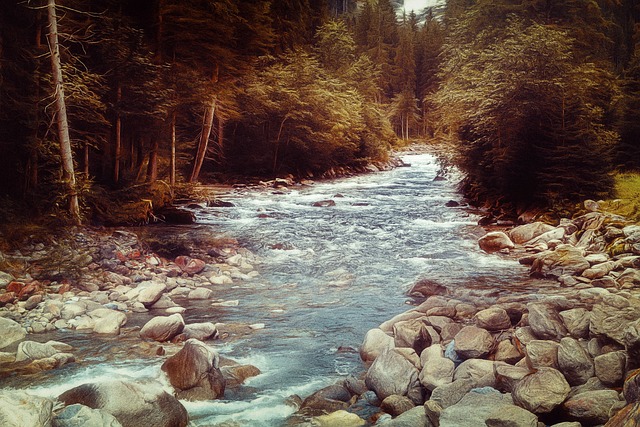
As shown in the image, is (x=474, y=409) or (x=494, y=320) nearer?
(x=474, y=409)

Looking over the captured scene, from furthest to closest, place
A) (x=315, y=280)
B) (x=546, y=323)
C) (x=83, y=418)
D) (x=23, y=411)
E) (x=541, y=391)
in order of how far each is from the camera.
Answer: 1. (x=315, y=280)
2. (x=546, y=323)
3. (x=541, y=391)
4. (x=83, y=418)
5. (x=23, y=411)

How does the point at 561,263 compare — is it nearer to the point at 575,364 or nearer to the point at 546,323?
the point at 546,323

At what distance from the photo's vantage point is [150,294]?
675 centimetres

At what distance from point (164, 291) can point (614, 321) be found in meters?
5.95

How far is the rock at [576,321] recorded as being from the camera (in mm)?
4238

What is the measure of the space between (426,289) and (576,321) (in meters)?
3.14

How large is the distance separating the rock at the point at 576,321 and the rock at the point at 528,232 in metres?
6.50

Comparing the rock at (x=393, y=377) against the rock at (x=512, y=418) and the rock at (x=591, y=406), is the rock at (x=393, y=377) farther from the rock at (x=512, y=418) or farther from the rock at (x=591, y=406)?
the rock at (x=591, y=406)

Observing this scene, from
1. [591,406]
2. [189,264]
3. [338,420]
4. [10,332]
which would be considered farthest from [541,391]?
[189,264]

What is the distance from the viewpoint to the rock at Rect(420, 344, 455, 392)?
416cm

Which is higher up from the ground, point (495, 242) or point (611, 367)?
point (611, 367)

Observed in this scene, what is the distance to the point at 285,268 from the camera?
30.0 ft

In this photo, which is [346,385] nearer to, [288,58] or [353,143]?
[288,58]

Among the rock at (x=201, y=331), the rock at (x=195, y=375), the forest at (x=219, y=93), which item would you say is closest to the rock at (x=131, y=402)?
the rock at (x=195, y=375)
